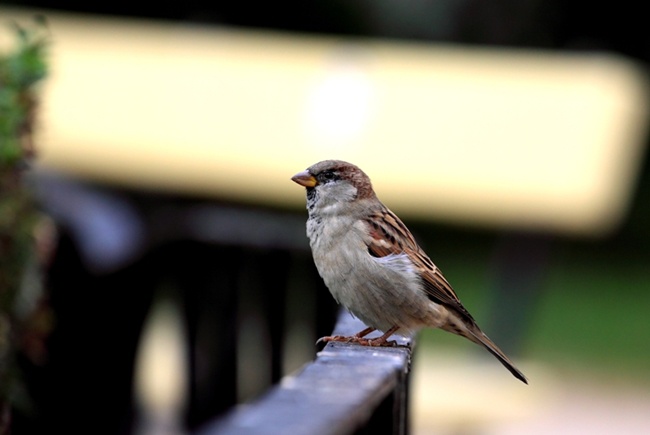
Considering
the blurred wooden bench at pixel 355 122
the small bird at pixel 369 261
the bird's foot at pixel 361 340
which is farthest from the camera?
the blurred wooden bench at pixel 355 122

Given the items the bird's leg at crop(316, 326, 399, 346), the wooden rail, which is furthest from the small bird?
the wooden rail

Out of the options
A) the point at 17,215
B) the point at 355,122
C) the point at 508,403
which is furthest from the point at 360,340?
the point at 355,122

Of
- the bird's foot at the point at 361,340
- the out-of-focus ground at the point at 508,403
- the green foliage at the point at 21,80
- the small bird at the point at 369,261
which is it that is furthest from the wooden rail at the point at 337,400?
the out-of-focus ground at the point at 508,403

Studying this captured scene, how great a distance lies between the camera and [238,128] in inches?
279

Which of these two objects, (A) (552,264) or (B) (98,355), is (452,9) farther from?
(B) (98,355)

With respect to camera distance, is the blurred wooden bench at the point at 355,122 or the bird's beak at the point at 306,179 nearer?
the bird's beak at the point at 306,179

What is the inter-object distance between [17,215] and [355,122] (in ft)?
14.3

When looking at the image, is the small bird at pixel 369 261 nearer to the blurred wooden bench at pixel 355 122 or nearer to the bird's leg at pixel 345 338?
the bird's leg at pixel 345 338

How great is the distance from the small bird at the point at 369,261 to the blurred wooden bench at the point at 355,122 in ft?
10.8

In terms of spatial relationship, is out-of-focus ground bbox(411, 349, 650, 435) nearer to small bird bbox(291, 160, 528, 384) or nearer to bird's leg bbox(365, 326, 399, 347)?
small bird bbox(291, 160, 528, 384)

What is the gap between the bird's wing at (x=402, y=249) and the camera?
319 cm

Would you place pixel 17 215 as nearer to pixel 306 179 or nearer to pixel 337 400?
pixel 306 179

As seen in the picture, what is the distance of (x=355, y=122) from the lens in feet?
23.5

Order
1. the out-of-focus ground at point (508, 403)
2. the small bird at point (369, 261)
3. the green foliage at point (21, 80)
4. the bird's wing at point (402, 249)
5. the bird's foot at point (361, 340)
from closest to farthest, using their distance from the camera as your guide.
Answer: the bird's foot at point (361, 340) → the green foliage at point (21, 80) → the small bird at point (369, 261) → the bird's wing at point (402, 249) → the out-of-focus ground at point (508, 403)
